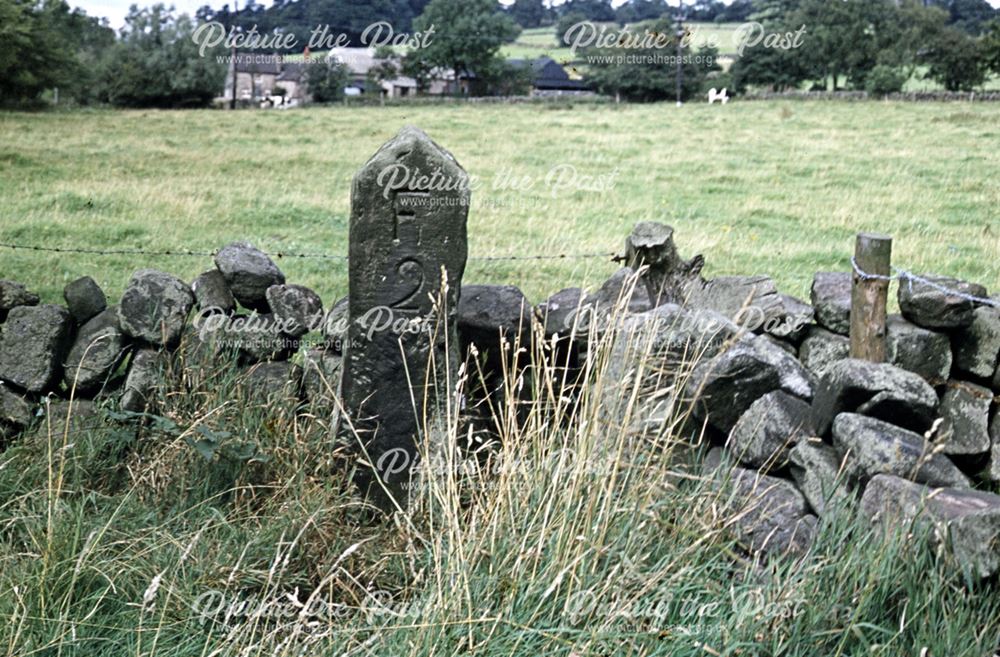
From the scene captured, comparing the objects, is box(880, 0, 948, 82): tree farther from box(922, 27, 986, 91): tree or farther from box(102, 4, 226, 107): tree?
box(102, 4, 226, 107): tree

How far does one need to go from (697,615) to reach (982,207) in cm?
1157

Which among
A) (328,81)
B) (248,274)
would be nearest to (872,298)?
(248,274)

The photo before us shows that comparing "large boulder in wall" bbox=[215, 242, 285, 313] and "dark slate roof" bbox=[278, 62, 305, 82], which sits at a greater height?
"dark slate roof" bbox=[278, 62, 305, 82]

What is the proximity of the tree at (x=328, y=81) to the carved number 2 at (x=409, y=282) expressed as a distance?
3610 cm

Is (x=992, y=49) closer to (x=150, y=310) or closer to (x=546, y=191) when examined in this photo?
(x=546, y=191)

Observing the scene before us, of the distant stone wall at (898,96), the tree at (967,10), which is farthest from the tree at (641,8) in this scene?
the distant stone wall at (898,96)

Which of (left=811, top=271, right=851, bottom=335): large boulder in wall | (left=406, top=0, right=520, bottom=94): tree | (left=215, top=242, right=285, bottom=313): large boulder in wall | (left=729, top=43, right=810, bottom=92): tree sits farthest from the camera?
(left=729, top=43, right=810, bottom=92): tree

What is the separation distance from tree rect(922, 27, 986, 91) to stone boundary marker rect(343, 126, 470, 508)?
42.7 metres

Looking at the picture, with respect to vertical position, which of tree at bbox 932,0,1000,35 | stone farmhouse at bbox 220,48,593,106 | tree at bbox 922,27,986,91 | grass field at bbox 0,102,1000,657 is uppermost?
tree at bbox 932,0,1000,35

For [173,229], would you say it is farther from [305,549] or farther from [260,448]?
[305,549]

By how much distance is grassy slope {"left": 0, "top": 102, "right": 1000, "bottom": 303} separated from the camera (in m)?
10.5

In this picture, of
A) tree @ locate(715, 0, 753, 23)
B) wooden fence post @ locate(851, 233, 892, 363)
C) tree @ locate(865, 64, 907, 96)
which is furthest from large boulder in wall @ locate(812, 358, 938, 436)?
tree @ locate(715, 0, 753, 23)

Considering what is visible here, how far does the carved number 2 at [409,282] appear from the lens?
5043 millimetres

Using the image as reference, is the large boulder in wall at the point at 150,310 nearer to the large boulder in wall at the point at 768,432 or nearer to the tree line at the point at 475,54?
the large boulder in wall at the point at 768,432
